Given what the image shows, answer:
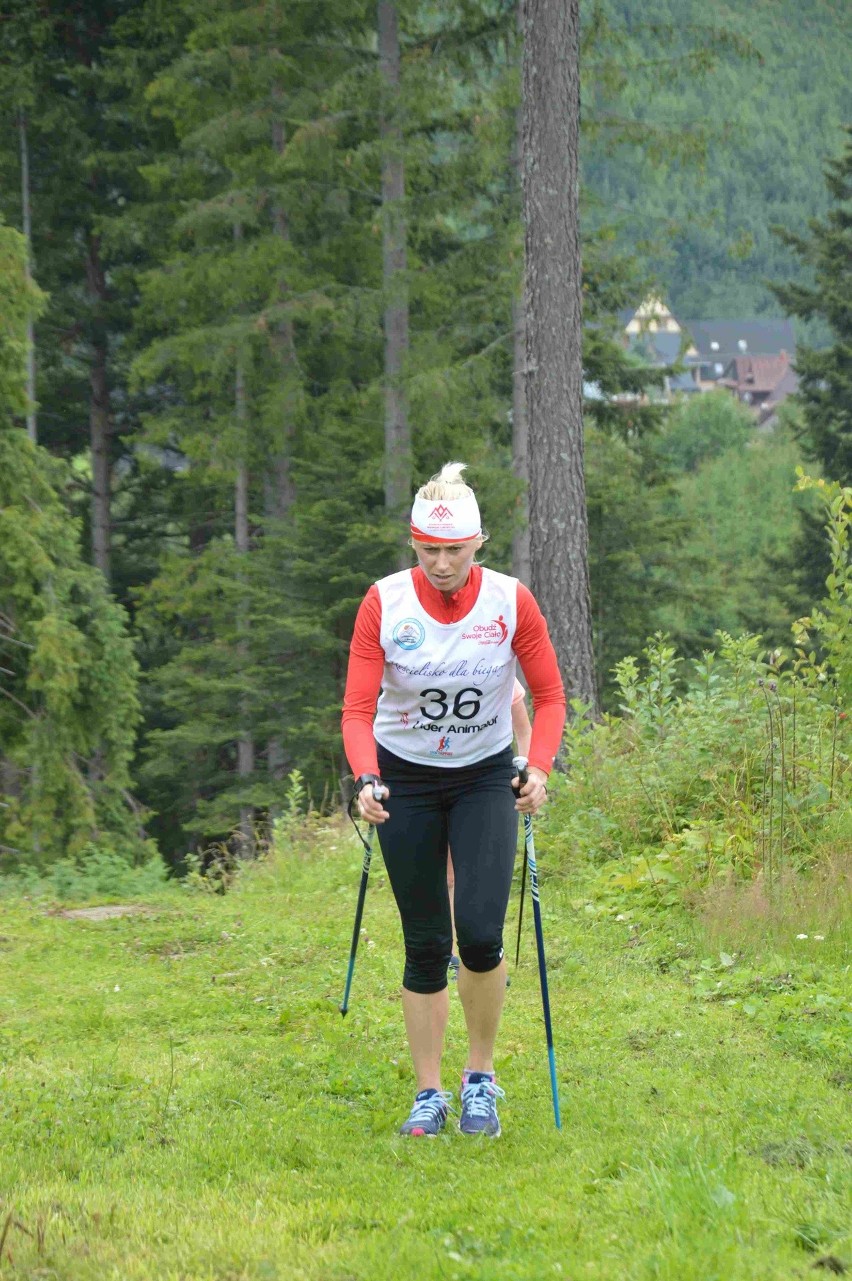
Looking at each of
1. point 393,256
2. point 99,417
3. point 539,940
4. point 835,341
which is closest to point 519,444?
point 393,256

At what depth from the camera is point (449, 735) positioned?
15.7 ft

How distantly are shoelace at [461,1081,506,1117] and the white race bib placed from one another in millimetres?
1138

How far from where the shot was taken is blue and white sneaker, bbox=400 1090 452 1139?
15.8 ft

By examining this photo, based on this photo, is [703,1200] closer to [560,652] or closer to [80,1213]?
[80,1213]

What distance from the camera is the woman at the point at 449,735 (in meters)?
4.73

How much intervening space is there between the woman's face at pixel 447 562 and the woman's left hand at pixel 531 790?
670 mm

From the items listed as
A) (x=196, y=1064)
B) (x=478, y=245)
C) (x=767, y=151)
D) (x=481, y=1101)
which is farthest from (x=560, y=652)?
(x=767, y=151)

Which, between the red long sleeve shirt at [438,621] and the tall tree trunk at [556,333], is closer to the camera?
the red long sleeve shirt at [438,621]

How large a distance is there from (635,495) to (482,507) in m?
10.4

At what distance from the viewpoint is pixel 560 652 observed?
40.0 ft

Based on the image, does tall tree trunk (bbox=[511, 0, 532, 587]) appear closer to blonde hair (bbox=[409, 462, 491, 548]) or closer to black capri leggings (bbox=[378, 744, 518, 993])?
blonde hair (bbox=[409, 462, 491, 548])

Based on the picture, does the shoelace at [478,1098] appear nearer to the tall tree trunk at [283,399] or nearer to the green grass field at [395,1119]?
the green grass field at [395,1119]

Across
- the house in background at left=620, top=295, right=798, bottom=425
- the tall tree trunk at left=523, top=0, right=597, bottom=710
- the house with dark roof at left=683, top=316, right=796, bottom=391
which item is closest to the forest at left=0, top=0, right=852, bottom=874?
the tall tree trunk at left=523, top=0, right=597, bottom=710

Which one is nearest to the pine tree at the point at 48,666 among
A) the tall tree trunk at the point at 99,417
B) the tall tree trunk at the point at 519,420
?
the tall tree trunk at the point at 519,420
